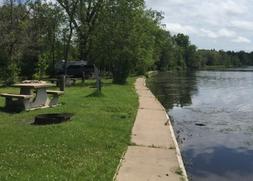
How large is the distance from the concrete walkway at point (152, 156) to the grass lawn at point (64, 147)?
237 mm

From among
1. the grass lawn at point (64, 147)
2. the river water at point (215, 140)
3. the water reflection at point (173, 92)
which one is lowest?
the water reflection at point (173, 92)

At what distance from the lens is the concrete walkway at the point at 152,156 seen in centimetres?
948

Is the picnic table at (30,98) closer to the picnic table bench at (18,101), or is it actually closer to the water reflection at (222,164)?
the picnic table bench at (18,101)

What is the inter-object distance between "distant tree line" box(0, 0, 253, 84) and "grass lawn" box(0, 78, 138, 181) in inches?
780

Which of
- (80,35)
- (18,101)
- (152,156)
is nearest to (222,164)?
(152,156)

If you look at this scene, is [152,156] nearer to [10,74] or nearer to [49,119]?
[49,119]

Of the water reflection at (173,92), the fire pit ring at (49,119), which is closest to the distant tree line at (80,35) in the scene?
the water reflection at (173,92)

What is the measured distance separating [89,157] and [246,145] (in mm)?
6431

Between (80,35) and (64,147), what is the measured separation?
49907mm

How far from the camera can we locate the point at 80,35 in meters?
60.1

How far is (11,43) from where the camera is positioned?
35.2 metres

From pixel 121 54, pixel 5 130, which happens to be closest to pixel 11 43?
pixel 121 54

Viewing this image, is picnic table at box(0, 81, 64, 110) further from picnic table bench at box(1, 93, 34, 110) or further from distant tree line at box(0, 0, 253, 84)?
distant tree line at box(0, 0, 253, 84)

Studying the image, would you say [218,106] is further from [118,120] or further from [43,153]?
[43,153]
